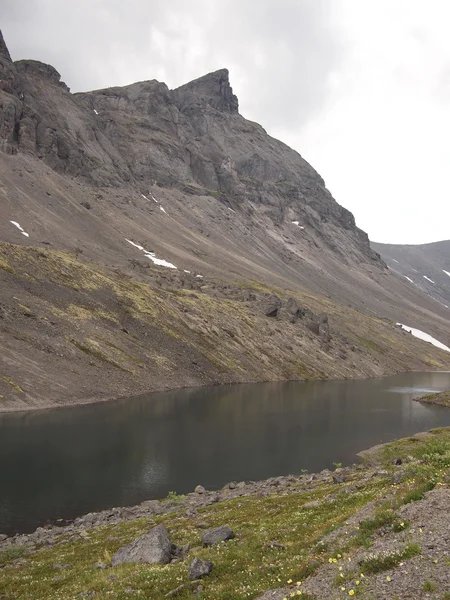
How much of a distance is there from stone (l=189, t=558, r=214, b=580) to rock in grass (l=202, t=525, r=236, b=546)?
5007 mm

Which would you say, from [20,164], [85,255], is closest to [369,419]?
[85,255]

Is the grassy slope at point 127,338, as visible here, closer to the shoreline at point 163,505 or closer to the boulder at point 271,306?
the boulder at point 271,306

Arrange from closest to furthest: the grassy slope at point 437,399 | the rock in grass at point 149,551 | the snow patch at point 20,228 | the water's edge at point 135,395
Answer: the rock in grass at point 149,551, the water's edge at point 135,395, the grassy slope at point 437,399, the snow patch at point 20,228

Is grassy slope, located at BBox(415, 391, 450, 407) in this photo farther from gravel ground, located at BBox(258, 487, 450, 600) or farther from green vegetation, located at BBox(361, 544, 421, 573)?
green vegetation, located at BBox(361, 544, 421, 573)

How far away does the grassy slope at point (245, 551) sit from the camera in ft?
48.6

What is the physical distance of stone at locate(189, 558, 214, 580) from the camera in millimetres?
16078

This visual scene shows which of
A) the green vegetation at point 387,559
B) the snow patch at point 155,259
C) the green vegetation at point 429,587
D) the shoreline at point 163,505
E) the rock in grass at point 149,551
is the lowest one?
the shoreline at point 163,505

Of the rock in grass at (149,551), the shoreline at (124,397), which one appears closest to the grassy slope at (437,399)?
the shoreline at (124,397)

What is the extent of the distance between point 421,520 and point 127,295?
116593 mm

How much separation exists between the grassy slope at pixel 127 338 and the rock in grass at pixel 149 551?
59110mm

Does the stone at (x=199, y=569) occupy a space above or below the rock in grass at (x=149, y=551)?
above

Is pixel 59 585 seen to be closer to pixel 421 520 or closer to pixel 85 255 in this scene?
pixel 421 520

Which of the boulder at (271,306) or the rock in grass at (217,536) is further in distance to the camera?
the boulder at (271,306)

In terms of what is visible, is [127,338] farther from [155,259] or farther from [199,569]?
[199,569]
